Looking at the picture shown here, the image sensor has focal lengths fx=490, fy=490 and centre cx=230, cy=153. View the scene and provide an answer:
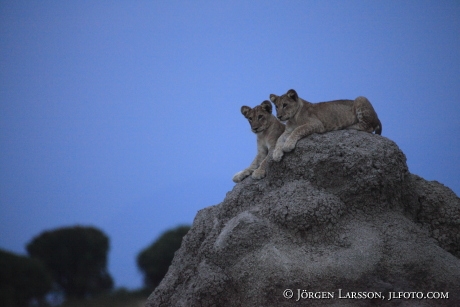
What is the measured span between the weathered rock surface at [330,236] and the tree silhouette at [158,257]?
1297 cm

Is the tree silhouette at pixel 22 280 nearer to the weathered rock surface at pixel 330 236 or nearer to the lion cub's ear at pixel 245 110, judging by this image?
the weathered rock surface at pixel 330 236

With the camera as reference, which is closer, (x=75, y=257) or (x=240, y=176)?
(x=240, y=176)

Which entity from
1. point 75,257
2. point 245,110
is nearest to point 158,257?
point 75,257

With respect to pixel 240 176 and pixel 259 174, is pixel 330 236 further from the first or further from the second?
pixel 240 176

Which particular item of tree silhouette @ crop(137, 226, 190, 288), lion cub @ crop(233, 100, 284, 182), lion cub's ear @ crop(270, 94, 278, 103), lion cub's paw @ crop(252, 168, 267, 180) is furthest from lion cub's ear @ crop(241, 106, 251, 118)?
tree silhouette @ crop(137, 226, 190, 288)

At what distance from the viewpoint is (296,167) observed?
33.5ft

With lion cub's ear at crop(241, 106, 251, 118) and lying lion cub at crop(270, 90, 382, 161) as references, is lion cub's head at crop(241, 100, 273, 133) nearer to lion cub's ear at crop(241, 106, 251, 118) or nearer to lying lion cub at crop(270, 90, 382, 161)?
lion cub's ear at crop(241, 106, 251, 118)

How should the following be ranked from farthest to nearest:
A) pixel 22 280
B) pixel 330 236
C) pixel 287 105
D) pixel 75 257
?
pixel 75 257
pixel 22 280
pixel 287 105
pixel 330 236

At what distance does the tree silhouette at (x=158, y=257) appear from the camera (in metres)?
23.4

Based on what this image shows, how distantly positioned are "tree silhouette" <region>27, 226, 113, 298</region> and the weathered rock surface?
9793 mm

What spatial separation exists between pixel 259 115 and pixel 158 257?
45.1 ft

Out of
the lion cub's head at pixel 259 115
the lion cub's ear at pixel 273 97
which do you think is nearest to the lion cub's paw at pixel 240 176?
the lion cub's head at pixel 259 115

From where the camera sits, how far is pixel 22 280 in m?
17.9

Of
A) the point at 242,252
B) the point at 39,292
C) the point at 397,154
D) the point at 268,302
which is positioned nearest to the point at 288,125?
the point at 397,154
